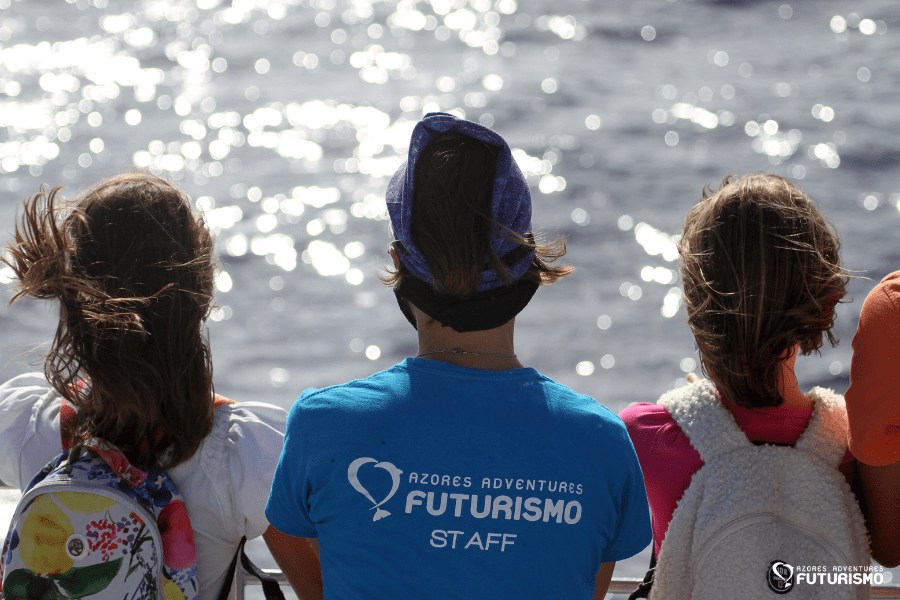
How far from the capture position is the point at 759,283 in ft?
5.19

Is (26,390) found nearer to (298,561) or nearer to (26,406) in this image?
(26,406)

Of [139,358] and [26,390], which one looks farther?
[26,390]

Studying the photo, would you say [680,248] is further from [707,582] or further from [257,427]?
[257,427]

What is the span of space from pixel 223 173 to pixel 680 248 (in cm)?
963

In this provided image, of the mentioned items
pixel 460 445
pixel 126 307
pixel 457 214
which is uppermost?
pixel 457 214

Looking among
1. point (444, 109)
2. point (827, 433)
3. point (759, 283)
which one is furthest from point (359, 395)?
point (444, 109)

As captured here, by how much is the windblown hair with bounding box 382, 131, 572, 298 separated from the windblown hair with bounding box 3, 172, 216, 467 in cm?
49

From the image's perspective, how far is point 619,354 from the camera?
7.77 m

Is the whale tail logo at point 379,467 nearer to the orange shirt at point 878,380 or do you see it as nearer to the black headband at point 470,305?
the black headband at point 470,305

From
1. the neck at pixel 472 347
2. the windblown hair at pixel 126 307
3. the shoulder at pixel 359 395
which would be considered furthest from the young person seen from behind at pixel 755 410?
the windblown hair at pixel 126 307

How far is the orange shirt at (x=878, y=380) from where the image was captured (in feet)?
4.71

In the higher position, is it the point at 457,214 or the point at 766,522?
the point at 457,214

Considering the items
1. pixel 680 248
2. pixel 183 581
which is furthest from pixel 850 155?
pixel 183 581

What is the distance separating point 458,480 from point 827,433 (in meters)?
0.71
